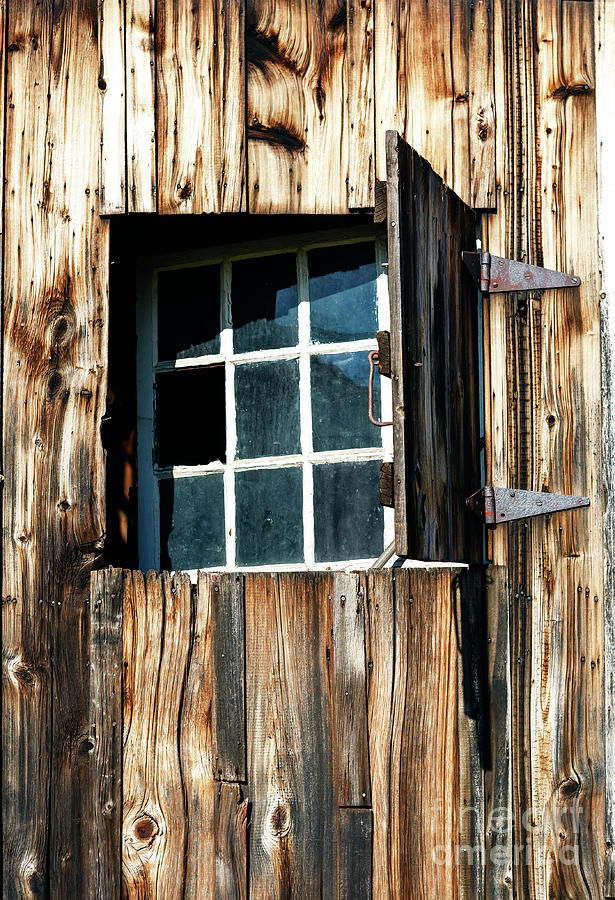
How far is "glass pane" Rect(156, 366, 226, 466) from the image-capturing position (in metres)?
4.25

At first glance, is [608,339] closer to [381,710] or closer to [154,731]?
[381,710]

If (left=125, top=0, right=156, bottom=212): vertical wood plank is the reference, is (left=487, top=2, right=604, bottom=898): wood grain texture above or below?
below

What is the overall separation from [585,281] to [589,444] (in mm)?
546

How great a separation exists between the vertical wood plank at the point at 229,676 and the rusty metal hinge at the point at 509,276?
1280 millimetres

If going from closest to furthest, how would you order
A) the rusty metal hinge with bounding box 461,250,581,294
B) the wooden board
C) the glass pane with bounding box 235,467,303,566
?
the rusty metal hinge with bounding box 461,250,581,294
the wooden board
the glass pane with bounding box 235,467,303,566

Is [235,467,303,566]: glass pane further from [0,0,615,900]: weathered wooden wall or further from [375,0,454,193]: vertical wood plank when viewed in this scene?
[375,0,454,193]: vertical wood plank

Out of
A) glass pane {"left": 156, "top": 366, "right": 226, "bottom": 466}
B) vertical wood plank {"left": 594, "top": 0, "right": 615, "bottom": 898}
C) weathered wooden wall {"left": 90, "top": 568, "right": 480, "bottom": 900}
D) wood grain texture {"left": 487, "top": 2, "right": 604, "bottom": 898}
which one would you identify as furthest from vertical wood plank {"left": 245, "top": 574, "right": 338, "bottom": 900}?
vertical wood plank {"left": 594, "top": 0, "right": 615, "bottom": 898}

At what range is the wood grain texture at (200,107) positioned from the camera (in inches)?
157

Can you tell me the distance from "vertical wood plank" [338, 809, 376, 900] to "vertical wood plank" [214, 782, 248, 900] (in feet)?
1.04

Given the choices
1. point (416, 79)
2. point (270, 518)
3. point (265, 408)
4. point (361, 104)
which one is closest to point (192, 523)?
point (270, 518)

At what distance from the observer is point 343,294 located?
13.6 ft

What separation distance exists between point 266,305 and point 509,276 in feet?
3.16

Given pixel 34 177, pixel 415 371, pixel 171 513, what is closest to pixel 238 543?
pixel 171 513

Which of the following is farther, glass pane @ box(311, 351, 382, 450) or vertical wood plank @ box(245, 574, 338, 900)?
glass pane @ box(311, 351, 382, 450)
